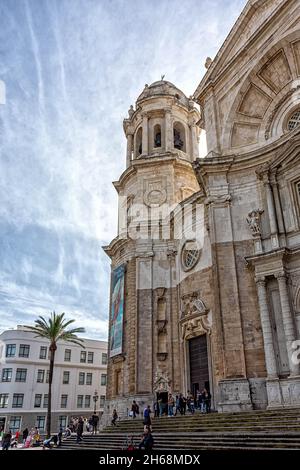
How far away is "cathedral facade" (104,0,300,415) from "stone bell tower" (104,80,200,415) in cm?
8

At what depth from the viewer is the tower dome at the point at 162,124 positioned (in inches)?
A: 1296

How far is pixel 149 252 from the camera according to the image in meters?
26.8

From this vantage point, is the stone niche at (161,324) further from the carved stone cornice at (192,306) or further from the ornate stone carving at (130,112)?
the ornate stone carving at (130,112)

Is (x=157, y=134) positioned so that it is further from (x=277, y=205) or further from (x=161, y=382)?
(x=161, y=382)

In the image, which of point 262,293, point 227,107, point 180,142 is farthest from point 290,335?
point 180,142

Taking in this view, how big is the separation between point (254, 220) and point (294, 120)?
595 centimetres

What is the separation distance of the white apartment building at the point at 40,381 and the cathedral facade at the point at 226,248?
68.6ft

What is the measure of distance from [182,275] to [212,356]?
217 inches

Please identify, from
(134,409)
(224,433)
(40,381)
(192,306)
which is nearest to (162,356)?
(134,409)

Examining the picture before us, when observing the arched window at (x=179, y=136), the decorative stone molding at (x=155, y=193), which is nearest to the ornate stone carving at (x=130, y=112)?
the arched window at (x=179, y=136)

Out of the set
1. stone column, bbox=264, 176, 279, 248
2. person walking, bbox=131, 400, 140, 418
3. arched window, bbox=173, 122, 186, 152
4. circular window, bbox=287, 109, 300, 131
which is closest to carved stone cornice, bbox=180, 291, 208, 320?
person walking, bbox=131, 400, 140, 418

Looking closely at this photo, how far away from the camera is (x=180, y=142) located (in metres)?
34.5

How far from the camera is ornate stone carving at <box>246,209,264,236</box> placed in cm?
1883

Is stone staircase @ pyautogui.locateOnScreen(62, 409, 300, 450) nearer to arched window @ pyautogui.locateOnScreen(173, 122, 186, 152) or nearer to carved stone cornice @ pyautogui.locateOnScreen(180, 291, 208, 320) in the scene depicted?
carved stone cornice @ pyautogui.locateOnScreen(180, 291, 208, 320)
